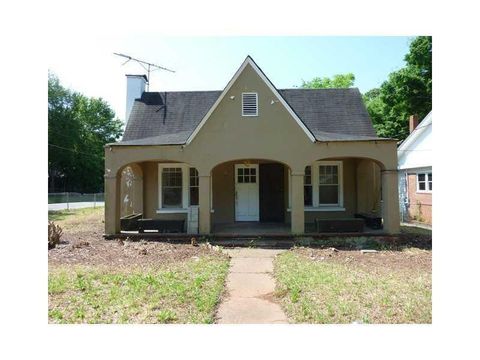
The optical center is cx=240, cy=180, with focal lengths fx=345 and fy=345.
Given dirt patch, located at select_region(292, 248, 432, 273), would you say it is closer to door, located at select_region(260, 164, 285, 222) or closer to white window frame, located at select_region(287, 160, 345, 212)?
white window frame, located at select_region(287, 160, 345, 212)

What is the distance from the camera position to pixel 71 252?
10.3 m

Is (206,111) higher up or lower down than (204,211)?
higher up

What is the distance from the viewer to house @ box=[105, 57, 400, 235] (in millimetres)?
11883

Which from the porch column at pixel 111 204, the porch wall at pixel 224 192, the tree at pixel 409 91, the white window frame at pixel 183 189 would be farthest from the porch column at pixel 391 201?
the tree at pixel 409 91

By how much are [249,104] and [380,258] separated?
653 cm

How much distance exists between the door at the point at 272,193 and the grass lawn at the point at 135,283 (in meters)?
4.84

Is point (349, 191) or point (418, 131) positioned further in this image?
point (418, 131)

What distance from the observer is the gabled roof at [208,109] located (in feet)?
49.3

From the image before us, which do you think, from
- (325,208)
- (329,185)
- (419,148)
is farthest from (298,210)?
(419,148)

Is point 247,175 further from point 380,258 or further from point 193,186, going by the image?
point 380,258

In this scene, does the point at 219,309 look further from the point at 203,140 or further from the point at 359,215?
the point at 359,215

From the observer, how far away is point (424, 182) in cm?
1777
